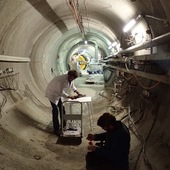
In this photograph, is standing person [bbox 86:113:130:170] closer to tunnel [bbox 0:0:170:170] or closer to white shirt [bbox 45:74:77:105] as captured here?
tunnel [bbox 0:0:170:170]

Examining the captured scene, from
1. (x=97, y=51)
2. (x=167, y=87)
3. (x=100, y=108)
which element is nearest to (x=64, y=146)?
(x=167, y=87)

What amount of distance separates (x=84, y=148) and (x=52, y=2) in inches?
132

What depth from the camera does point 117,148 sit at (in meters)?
3.49

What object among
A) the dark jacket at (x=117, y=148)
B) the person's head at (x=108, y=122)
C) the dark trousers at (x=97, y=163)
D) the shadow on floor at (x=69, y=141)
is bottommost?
the shadow on floor at (x=69, y=141)

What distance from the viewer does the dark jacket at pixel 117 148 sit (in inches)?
137

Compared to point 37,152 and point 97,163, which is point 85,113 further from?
point 97,163

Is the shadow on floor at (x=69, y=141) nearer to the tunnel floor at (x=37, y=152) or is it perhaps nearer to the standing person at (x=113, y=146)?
the tunnel floor at (x=37, y=152)

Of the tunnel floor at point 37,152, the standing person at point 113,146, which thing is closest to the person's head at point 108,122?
the standing person at point 113,146

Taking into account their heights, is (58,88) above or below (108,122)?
above

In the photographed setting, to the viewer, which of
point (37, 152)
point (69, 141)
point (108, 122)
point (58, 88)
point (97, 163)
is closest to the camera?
point (108, 122)

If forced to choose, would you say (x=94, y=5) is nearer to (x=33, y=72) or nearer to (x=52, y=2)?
(x=52, y=2)

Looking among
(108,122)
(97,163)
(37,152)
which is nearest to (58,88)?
(37,152)

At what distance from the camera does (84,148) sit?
5.48 metres

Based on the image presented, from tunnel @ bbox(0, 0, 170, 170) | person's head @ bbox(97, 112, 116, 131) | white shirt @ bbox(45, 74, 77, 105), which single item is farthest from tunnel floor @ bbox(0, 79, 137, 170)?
person's head @ bbox(97, 112, 116, 131)
